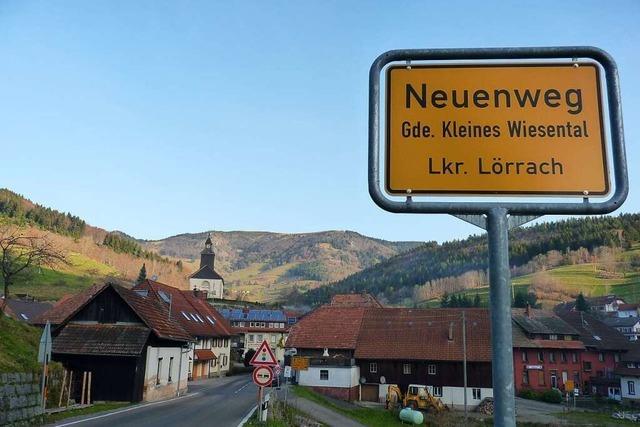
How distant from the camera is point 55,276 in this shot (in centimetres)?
13038

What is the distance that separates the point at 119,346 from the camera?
30875 millimetres

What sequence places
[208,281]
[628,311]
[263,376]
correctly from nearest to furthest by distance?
[263,376]
[628,311]
[208,281]

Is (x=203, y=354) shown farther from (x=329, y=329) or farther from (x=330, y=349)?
(x=330, y=349)

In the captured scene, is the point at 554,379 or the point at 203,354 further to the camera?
the point at 554,379

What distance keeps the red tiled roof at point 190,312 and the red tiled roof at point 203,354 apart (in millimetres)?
1773

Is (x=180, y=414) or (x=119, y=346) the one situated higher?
(x=119, y=346)

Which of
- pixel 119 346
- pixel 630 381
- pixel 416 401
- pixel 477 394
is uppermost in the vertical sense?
pixel 119 346

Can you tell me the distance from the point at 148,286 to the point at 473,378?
114 feet

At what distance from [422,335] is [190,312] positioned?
27346 millimetres

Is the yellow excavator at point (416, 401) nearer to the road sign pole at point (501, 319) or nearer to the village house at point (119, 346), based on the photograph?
the village house at point (119, 346)

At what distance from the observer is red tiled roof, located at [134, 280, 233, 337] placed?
183ft

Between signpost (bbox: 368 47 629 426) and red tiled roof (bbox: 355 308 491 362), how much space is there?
169ft

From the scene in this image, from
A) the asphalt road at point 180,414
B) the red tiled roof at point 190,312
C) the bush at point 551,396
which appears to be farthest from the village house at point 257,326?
the asphalt road at point 180,414

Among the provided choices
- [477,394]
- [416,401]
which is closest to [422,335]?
[477,394]
